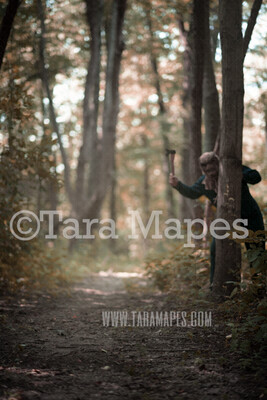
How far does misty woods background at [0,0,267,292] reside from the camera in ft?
19.9

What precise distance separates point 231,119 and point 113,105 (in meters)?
9.47

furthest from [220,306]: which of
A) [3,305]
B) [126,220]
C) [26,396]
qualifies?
[126,220]

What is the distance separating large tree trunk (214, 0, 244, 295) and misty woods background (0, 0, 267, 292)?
14mm

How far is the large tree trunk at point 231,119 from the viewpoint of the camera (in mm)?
5199

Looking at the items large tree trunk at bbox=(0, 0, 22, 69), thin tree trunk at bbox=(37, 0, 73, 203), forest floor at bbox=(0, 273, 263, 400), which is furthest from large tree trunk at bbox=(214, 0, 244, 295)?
thin tree trunk at bbox=(37, 0, 73, 203)

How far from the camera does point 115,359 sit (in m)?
3.79

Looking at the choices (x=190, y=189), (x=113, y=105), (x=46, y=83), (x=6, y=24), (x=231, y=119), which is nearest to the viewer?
(x=231, y=119)

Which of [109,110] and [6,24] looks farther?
[109,110]

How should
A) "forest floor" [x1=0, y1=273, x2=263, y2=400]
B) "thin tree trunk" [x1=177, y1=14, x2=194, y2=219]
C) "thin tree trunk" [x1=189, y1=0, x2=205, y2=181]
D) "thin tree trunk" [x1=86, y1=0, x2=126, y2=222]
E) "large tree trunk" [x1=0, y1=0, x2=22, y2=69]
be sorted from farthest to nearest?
"thin tree trunk" [x1=86, y1=0, x2=126, y2=222] → "thin tree trunk" [x1=177, y1=14, x2=194, y2=219] → "thin tree trunk" [x1=189, y1=0, x2=205, y2=181] → "large tree trunk" [x1=0, y1=0, x2=22, y2=69] → "forest floor" [x1=0, y1=273, x2=263, y2=400]

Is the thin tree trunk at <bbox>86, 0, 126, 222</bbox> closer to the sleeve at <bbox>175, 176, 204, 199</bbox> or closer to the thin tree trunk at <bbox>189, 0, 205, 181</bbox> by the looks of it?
the thin tree trunk at <bbox>189, 0, 205, 181</bbox>

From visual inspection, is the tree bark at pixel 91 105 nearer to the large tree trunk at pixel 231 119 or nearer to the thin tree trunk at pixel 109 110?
the thin tree trunk at pixel 109 110

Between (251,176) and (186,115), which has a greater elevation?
(186,115)

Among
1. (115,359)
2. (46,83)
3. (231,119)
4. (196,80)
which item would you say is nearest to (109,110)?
(46,83)

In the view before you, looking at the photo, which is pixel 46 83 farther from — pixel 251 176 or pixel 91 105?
pixel 251 176
